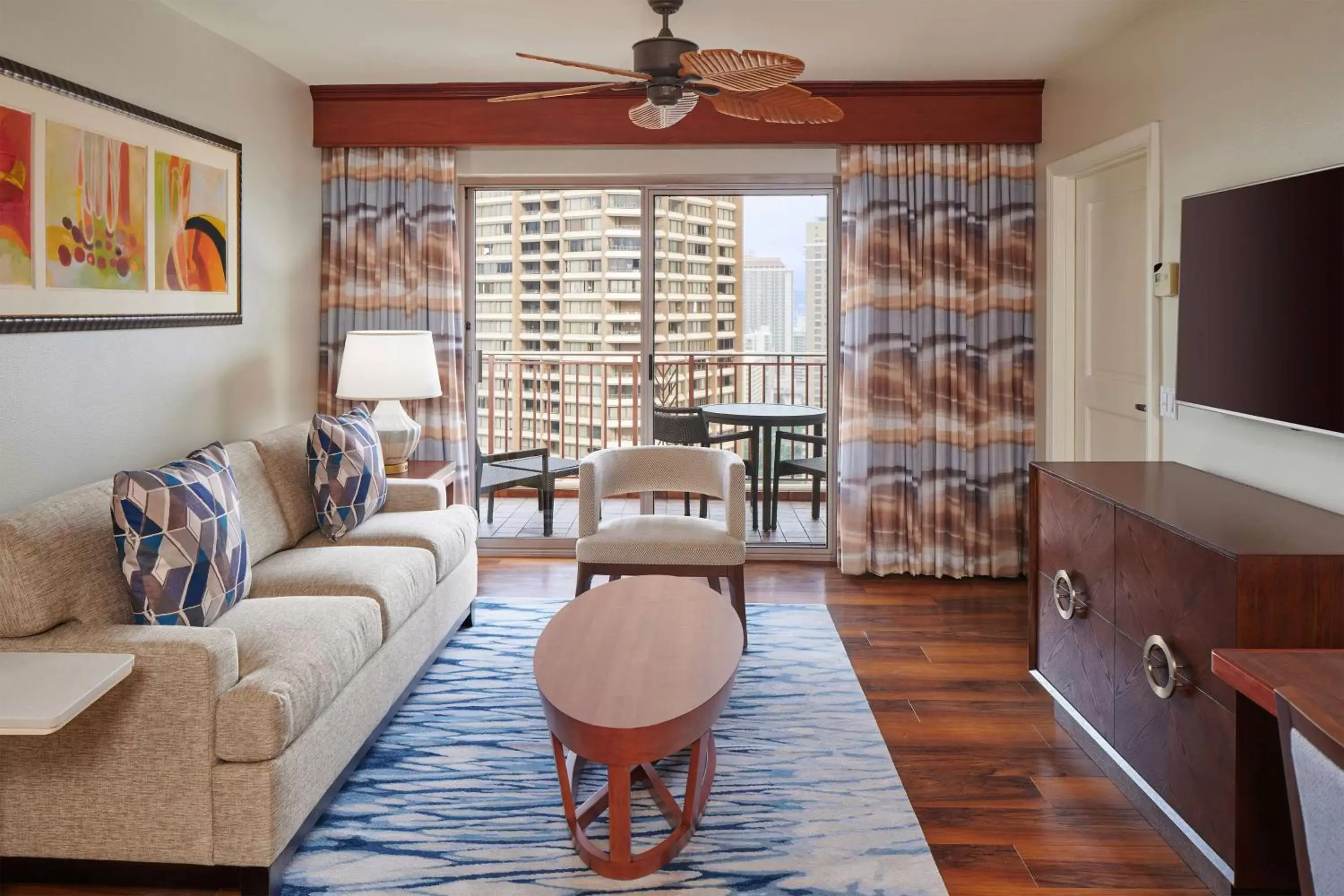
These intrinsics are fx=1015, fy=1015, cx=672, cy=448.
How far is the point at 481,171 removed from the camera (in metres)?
5.30

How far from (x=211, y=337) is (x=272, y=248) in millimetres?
788

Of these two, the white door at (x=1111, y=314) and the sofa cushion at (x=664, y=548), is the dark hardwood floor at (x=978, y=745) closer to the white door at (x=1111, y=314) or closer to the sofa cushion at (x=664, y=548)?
the sofa cushion at (x=664, y=548)

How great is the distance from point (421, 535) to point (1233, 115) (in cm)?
309

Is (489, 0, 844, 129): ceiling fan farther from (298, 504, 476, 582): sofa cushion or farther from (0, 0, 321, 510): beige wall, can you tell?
(298, 504, 476, 582): sofa cushion

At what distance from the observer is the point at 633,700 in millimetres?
2352

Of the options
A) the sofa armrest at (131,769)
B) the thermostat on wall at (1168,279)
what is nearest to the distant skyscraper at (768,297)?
the thermostat on wall at (1168,279)

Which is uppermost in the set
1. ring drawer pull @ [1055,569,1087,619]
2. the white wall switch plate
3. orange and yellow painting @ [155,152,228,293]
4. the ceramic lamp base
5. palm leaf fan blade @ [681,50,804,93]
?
palm leaf fan blade @ [681,50,804,93]

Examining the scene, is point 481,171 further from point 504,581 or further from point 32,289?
point 32,289

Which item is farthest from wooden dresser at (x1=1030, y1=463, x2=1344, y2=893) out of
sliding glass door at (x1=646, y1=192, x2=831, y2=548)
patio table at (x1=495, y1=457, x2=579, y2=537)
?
patio table at (x1=495, y1=457, x2=579, y2=537)

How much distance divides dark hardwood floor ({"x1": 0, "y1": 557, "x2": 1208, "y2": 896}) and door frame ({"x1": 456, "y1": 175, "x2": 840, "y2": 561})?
0.40 m

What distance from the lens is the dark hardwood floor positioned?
95.6 inches

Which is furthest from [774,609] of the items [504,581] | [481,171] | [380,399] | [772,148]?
[481,171]

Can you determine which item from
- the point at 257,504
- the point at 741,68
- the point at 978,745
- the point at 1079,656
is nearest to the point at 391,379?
the point at 257,504

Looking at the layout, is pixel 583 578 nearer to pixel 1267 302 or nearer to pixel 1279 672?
pixel 1267 302
